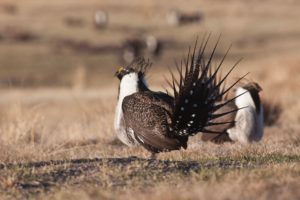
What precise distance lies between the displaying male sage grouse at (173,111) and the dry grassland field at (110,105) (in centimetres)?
20

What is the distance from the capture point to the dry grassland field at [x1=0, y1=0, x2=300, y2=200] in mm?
4859

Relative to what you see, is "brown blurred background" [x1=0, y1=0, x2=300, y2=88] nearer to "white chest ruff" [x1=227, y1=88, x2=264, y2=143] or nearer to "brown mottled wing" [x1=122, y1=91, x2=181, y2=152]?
"white chest ruff" [x1=227, y1=88, x2=264, y2=143]

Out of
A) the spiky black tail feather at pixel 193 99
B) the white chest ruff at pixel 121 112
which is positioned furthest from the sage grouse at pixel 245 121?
the spiky black tail feather at pixel 193 99

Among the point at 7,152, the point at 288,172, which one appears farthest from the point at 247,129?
the point at 288,172

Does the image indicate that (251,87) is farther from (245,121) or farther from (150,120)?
(150,120)

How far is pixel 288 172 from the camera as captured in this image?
4.96m

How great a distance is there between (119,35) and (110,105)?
27.8m

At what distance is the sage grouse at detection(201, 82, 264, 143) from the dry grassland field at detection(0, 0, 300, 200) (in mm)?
179

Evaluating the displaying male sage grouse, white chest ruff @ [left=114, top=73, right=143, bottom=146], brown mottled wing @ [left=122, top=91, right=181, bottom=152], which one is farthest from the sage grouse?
brown mottled wing @ [left=122, top=91, right=181, bottom=152]

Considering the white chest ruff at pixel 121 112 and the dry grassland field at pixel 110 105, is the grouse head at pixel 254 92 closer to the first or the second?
the dry grassland field at pixel 110 105

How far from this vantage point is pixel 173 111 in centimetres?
622

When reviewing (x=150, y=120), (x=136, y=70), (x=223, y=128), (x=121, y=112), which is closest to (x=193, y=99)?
(x=150, y=120)

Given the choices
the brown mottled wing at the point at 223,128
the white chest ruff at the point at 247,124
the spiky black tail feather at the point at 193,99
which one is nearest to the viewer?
the spiky black tail feather at the point at 193,99

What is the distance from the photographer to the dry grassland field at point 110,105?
4.86 m
